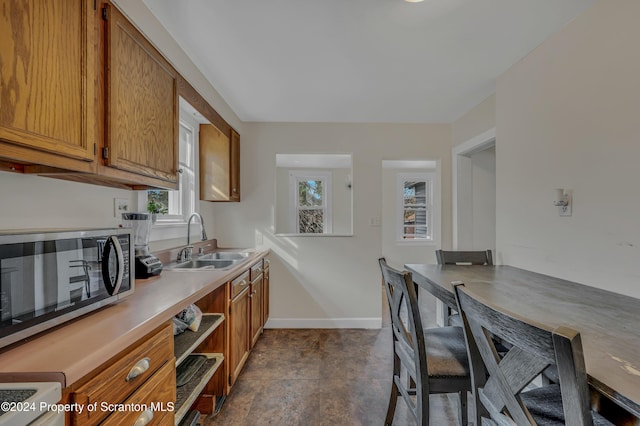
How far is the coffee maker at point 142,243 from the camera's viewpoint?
1495 millimetres

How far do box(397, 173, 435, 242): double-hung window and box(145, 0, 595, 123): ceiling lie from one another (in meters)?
2.54

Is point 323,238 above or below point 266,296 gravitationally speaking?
above

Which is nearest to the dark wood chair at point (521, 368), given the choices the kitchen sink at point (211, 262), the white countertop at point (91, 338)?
the white countertop at point (91, 338)

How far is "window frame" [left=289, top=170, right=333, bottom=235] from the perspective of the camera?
4.96m

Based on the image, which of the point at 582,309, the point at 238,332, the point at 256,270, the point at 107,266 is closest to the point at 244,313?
the point at 238,332

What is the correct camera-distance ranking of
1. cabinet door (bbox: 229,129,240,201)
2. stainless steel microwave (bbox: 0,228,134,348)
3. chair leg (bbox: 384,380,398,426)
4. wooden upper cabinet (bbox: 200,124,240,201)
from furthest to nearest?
cabinet door (bbox: 229,129,240,201) < wooden upper cabinet (bbox: 200,124,240,201) < chair leg (bbox: 384,380,398,426) < stainless steel microwave (bbox: 0,228,134,348)

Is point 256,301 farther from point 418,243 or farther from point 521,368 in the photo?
point 418,243

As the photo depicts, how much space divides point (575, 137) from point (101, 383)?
8.01 ft

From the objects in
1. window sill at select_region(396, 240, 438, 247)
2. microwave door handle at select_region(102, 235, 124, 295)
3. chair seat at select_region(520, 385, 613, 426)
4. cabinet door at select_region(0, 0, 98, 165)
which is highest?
cabinet door at select_region(0, 0, 98, 165)

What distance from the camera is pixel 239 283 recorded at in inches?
77.9

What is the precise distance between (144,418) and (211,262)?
1.46 m

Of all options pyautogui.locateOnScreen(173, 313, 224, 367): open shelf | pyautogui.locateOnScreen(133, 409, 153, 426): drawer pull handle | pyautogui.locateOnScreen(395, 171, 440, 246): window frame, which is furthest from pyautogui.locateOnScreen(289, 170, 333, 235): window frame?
pyautogui.locateOnScreen(133, 409, 153, 426): drawer pull handle

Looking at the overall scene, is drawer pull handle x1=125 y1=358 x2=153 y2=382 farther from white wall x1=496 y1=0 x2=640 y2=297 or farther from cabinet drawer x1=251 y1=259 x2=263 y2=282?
white wall x1=496 y1=0 x2=640 y2=297

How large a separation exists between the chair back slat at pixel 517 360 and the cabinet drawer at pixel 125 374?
1.09m
